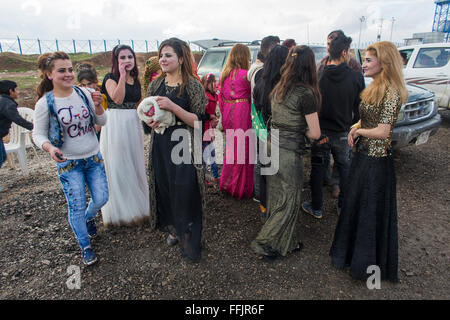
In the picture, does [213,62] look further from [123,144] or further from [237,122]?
[123,144]

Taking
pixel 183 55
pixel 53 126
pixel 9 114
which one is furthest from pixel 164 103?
pixel 9 114

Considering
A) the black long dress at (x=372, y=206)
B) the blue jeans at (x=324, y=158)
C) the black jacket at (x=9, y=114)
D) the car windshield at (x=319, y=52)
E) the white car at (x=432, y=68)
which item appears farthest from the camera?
the white car at (x=432, y=68)

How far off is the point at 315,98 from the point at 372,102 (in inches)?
17.8

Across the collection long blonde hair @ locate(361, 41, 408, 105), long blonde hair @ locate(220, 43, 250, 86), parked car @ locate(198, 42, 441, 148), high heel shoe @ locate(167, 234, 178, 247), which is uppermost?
long blonde hair @ locate(220, 43, 250, 86)

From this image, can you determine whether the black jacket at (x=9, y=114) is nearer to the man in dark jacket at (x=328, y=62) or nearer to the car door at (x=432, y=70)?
the man in dark jacket at (x=328, y=62)

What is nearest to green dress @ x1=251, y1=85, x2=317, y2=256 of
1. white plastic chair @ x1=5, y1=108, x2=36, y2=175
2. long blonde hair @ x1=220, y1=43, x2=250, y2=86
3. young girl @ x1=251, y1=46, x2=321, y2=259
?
young girl @ x1=251, y1=46, x2=321, y2=259

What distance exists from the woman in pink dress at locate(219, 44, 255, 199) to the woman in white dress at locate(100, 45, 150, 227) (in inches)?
47.7

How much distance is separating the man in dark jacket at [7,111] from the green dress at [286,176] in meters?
4.03

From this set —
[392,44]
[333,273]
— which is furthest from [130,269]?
[392,44]

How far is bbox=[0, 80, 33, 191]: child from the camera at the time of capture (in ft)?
15.0

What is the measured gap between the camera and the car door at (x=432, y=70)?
7.75m

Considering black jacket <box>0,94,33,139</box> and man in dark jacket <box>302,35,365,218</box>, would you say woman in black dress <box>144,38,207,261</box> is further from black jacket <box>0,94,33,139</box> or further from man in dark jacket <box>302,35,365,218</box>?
black jacket <box>0,94,33,139</box>

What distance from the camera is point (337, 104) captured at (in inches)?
131

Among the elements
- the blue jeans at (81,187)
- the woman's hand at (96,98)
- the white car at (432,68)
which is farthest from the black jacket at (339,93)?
the white car at (432,68)
